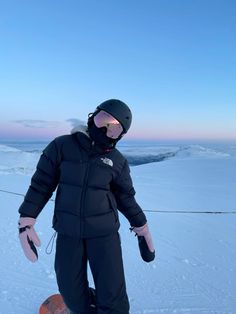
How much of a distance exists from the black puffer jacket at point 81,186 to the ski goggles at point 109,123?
0.36 feet

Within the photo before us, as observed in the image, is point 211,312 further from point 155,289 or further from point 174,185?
point 174,185

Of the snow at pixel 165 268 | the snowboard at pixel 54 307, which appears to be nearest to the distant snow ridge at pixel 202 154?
the snow at pixel 165 268

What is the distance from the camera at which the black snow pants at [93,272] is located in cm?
196

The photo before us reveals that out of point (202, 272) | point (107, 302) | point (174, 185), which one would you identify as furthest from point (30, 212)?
point (174, 185)

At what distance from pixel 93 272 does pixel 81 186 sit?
0.54 m

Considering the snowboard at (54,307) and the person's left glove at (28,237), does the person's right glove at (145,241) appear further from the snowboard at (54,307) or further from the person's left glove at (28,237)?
the snowboard at (54,307)

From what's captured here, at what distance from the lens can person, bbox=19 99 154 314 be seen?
192 cm

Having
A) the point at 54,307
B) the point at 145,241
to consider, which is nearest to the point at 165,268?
the point at 54,307

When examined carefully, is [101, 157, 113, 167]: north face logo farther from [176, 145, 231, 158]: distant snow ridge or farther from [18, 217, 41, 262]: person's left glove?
[176, 145, 231, 158]: distant snow ridge

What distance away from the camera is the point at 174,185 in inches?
434

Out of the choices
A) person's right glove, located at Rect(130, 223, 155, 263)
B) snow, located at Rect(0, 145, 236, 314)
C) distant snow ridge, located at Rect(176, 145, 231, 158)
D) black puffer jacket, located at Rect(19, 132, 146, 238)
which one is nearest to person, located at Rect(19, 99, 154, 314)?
black puffer jacket, located at Rect(19, 132, 146, 238)

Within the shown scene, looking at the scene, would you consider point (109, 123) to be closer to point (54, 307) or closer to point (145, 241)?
point (145, 241)

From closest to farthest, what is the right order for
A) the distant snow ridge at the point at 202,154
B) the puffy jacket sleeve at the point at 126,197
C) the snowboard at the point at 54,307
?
the puffy jacket sleeve at the point at 126,197, the snowboard at the point at 54,307, the distant snow ridge at the point at 202,154

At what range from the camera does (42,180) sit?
6.50 ft
